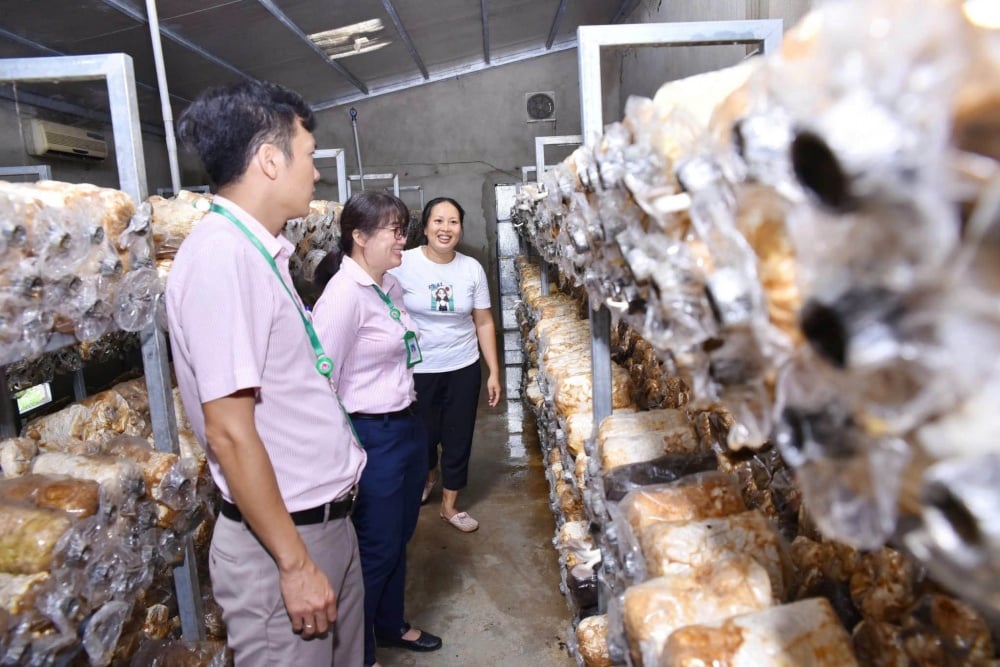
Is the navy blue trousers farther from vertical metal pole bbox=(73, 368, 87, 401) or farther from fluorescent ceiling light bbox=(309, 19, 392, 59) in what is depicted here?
fluorescent ceiling light bbox=(309, 19, 392, 59)

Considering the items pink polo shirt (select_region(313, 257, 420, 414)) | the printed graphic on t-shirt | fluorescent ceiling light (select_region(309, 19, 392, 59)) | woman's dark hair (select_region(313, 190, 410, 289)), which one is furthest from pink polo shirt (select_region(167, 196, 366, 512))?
fluorescent ceiling light (select_region(309, 19, 392, 59))

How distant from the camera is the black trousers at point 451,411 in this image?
370 cm

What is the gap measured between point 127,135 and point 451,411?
231cm

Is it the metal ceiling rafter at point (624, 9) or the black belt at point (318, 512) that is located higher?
the metal ceiling rafter at point (624, 9)

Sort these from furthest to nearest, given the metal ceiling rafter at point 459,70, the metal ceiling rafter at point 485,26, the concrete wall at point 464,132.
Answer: the concrete wall at point 464,132
the metal ceiling rafter at point 459,70
the metal ceiling rafter at point 485,26

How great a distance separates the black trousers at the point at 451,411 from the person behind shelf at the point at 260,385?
6.57 ft

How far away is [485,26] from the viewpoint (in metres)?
7.66

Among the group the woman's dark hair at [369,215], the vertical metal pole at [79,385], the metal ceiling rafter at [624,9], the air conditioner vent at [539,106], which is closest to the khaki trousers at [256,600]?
the woman's dark hair at [369,215]

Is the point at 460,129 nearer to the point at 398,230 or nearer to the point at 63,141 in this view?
the point at 63,141

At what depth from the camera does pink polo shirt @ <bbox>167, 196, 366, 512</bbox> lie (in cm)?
132

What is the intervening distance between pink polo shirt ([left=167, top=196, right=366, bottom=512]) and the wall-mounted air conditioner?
561 centimetres

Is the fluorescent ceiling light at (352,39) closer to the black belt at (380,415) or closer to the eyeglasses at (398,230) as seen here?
the eyeglasses at (398,230)

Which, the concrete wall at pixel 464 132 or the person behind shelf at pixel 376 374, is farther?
the concrete wall at pixel 464 132

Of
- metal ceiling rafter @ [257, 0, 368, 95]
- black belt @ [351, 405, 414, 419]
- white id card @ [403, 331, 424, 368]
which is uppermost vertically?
metal ceiling rafter @ [257, 0, 368, 95]
